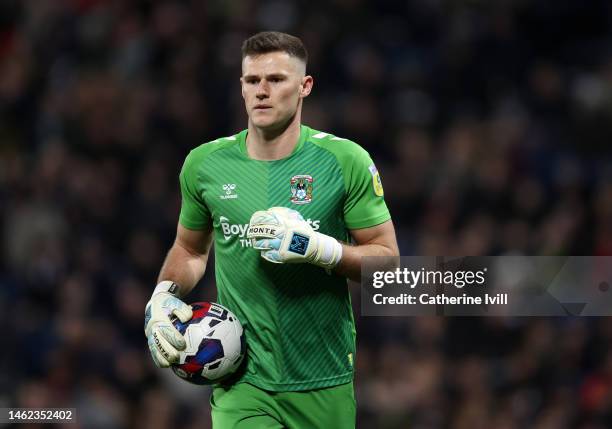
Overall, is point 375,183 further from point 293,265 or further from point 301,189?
point 293,265

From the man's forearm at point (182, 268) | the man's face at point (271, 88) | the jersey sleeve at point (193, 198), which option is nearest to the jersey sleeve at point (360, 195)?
the man's face at point (271, 88)

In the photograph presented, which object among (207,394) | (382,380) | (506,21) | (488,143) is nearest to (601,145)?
(488,143)

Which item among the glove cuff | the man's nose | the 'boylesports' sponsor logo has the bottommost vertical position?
the glove cuff

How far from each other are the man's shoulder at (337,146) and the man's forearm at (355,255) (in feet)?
1.44

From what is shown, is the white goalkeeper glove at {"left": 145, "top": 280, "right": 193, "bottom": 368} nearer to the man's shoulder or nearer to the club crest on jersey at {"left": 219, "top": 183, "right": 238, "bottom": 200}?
the club crest on jersey at {"left": 219, "top": 183, "right": 238, "bottom": 200}

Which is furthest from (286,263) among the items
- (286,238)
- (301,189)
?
(301,189)

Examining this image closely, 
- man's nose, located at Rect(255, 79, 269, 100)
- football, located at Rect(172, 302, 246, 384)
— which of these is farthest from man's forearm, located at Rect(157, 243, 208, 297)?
man's nose, located at Rect(255, 79, 269, 100)

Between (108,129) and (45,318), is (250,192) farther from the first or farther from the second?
(108,129)

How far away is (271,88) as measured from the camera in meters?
5.15

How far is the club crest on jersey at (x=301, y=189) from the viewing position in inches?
204

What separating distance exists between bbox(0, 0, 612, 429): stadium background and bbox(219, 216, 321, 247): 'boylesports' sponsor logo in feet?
14.2

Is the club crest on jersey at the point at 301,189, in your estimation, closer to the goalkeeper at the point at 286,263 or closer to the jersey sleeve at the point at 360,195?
the goalkeeper at the point at 286,263

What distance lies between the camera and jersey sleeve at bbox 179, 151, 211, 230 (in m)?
5.38

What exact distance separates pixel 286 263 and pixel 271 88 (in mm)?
828
